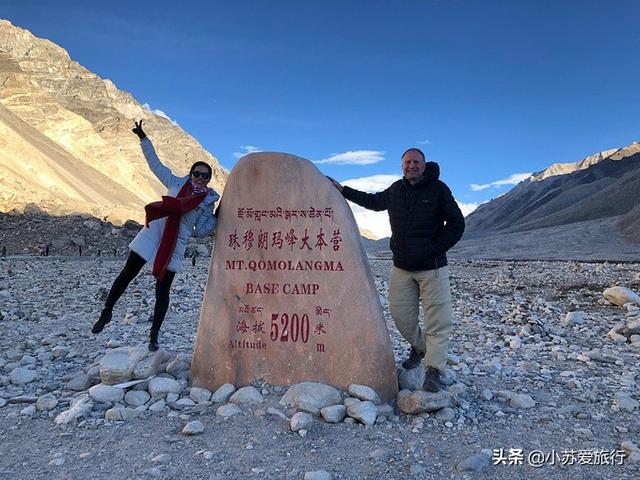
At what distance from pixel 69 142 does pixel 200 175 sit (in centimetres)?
9081

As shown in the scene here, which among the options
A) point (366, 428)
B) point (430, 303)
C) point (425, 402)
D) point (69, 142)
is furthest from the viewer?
point (69, 142)

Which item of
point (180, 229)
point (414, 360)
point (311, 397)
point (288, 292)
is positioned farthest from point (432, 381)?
point (180, 229)

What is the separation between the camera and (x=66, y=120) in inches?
3504

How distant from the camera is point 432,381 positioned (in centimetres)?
504

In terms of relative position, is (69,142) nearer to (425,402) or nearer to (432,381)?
(432,381)

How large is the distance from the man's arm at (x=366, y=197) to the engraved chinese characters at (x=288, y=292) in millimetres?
234

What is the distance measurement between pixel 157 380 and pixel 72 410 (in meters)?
0.82

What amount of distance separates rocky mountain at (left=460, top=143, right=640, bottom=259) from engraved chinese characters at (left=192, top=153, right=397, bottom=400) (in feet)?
146

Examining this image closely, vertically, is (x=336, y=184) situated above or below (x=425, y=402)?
above

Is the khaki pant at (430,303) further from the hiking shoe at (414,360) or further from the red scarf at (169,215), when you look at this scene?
the red scarf at (169,215)

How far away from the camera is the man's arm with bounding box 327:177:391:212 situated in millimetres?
5422

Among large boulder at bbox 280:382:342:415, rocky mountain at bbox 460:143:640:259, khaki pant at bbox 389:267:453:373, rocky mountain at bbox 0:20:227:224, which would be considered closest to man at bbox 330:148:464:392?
khaki pant at bbox 389:267:453:373

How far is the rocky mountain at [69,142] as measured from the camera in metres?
47.6

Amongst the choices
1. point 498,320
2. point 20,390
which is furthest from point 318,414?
point 498,320
